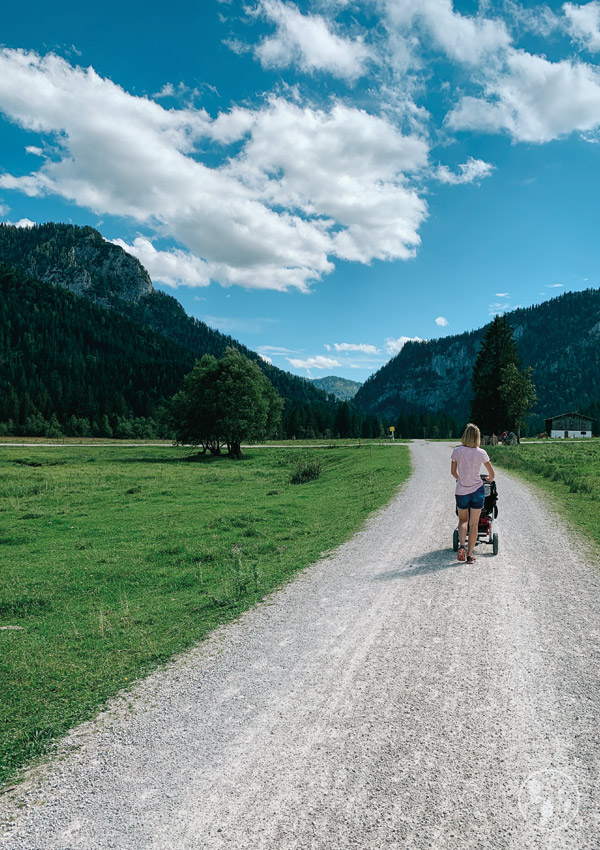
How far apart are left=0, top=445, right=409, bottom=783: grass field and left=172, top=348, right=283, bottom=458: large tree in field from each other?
3044 cm

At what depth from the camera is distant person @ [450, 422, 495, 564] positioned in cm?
1002

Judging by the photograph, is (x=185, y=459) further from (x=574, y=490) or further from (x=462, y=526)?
(x=462, y=526)

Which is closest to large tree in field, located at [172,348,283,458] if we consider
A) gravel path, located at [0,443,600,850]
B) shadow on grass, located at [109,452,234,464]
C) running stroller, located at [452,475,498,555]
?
shadow on grass, located at [109,452,234,464]

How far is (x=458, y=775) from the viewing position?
12.3 ft

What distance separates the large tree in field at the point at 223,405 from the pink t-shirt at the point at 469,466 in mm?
47717

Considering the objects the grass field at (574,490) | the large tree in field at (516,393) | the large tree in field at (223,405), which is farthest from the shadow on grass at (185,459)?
the large tree in field at (516,393)

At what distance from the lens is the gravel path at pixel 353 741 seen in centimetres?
324

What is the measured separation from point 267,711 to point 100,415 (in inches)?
6411

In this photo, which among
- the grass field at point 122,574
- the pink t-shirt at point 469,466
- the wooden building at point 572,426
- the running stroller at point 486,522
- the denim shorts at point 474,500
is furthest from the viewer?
the wooden building at point 572,426

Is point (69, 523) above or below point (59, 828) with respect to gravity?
below

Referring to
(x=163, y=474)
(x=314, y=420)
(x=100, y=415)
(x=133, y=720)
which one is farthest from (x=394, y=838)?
(x=100, y=415)

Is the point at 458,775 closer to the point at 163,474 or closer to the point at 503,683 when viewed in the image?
the point at 503,683

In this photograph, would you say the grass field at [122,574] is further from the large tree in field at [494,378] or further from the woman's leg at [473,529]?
the large tree in field at [494,378]

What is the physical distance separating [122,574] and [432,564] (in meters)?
7.59
